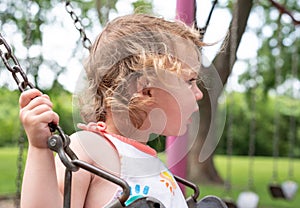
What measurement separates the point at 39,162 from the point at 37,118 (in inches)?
2.6

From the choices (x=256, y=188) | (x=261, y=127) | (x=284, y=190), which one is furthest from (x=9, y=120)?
(x=284, y=190)

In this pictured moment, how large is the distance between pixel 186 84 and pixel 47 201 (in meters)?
0.31

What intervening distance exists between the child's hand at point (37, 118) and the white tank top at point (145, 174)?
0.13 meters

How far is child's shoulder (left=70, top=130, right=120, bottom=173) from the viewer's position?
35.9 inches

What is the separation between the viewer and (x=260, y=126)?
1304cm

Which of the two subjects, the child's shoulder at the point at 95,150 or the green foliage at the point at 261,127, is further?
the green foliage at the point at 261,127

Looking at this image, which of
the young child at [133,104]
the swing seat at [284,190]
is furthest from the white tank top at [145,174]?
the swing seat at [284,190]

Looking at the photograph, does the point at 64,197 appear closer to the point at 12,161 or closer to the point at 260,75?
the point at 12,161

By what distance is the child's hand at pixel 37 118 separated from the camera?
85 centimetres

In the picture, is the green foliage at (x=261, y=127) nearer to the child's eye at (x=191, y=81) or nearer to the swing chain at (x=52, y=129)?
the child's eye at (x=191, y=81)

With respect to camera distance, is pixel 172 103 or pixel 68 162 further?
pixel 172 103

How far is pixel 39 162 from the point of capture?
86 centimetres

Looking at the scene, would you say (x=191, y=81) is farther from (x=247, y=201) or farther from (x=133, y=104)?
(x=247, y=201)

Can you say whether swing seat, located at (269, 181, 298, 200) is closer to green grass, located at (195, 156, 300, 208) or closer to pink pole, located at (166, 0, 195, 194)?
green grass, located at (195, 156, 300, 208)
